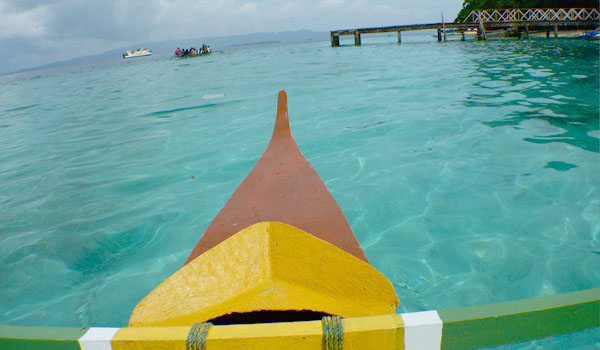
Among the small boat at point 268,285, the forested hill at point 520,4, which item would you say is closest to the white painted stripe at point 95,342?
the small boat at point 268,285

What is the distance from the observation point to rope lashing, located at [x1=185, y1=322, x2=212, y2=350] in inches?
47.1

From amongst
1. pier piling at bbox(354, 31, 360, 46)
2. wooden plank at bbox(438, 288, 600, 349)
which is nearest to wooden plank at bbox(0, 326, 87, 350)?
wooden plank at bbox(438, 288, 600, 349)

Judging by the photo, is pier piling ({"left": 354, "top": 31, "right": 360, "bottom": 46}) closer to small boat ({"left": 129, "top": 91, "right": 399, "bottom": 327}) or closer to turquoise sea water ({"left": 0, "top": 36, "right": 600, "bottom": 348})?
turquoise sea water ({"left": 0, "top": 36, "right": 600, "bottom": 348})

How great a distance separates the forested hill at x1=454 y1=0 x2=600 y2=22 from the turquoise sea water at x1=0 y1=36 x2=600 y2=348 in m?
32.1

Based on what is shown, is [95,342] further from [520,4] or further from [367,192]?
[520,4]

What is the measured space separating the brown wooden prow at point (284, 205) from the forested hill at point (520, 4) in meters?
37.1

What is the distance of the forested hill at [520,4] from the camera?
3250cm

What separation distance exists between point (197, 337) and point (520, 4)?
51483mm

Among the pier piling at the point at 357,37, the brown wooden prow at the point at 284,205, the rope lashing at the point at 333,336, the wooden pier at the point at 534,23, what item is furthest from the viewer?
the pier piling at the point at 357,37

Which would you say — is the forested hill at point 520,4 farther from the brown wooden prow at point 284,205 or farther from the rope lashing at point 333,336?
the rope lashing at point 333,336

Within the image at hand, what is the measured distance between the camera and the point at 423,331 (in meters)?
1.23

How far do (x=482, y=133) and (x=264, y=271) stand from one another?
5944mm

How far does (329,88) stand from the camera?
→ 12289 millimetres

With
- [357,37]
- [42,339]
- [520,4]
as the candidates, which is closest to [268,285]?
[42,339]
